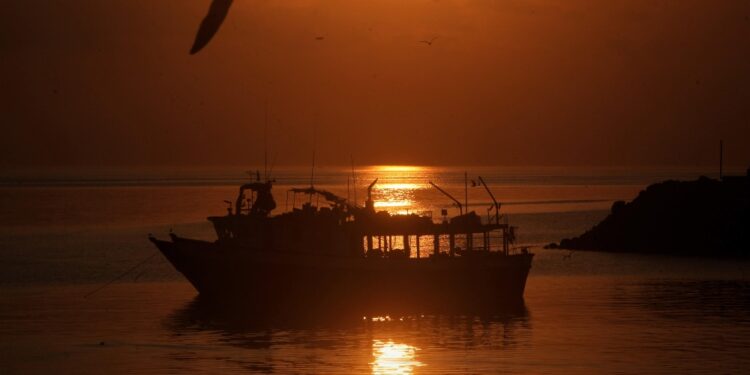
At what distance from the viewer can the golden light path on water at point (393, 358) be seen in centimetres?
3092

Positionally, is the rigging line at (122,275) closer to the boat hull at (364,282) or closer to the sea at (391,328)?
the sea at (391,328)

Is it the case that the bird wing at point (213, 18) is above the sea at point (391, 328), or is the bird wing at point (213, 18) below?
above

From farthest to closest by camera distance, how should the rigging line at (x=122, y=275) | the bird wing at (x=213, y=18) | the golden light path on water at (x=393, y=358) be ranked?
1. the rigging line at (x=122, y=275)
2. the golden light path on water at (x=393, y=358)
3. the bird wing at (x=213, y=18)

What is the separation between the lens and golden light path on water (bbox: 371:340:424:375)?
30.9m

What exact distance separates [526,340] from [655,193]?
4966 centimetres

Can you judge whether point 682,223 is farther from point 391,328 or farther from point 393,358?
point 393,358

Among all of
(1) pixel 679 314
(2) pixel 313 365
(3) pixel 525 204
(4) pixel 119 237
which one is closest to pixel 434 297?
(1) pixel 679 314

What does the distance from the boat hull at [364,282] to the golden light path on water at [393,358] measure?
25.6 ft

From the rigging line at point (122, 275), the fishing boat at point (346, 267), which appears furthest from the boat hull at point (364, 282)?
the rigging line at point (122, 275)

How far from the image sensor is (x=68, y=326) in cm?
3925

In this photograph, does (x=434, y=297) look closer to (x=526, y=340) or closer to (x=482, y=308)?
(x=482, y=308)

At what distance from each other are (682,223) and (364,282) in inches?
1614

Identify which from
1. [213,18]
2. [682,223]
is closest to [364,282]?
[213,18]

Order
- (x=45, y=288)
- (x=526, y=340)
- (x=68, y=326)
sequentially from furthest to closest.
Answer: (x=45, y=288) < (x=68, y=326) < (x=526, y=340)
